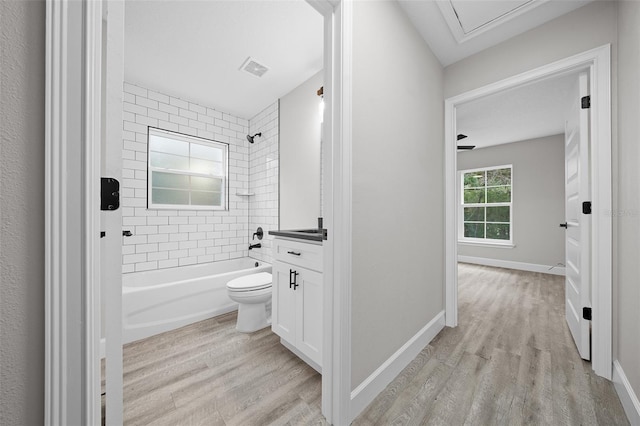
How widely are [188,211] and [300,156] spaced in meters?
1.63

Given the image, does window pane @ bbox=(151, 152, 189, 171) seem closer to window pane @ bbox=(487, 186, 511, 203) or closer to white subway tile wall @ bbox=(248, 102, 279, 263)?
white subway tile wall @ bbox=(248, 102, 279, 263)

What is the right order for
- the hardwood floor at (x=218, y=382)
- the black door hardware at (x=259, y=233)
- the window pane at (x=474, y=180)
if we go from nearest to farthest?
1. the hardwood floor at (x=218, y=382)
2. the black door hardware at (x=259, y=233)
3. the window pane at (x=474, y=180)

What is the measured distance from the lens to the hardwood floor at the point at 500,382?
47.9 inches

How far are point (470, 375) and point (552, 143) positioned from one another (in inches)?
182

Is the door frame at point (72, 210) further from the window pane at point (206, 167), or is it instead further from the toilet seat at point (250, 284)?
the window pane at point (206, 167)

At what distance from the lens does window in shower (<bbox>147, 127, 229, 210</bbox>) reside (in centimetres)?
287

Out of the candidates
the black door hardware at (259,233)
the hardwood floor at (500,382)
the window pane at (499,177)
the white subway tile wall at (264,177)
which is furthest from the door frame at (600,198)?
Result: the window pane at (499,177)

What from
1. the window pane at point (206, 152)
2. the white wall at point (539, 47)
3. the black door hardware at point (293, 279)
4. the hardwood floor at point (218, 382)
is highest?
the white wall at point (539, 47)

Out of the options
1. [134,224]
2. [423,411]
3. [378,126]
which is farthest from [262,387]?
[134,224]

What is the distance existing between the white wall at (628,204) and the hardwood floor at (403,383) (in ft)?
1.02

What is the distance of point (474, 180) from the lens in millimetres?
5211

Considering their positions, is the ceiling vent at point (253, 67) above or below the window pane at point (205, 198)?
above

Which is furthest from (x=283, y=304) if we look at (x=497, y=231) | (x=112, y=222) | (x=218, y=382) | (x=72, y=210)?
(x=497, y=231)

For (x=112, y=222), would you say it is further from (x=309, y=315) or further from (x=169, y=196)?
(x=169, y=196)
